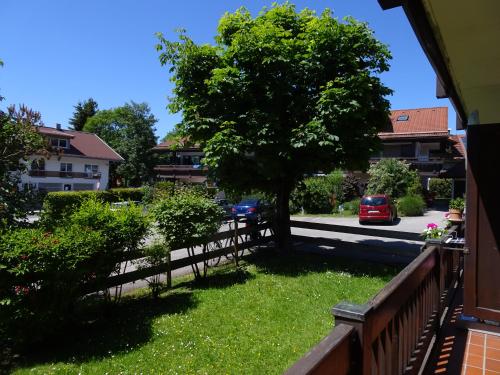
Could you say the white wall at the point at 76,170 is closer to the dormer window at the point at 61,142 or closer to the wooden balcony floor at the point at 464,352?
the dormer window at the point at 61,142

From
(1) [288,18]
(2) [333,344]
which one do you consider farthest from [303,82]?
(2) [333,344]

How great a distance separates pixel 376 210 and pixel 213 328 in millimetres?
16918

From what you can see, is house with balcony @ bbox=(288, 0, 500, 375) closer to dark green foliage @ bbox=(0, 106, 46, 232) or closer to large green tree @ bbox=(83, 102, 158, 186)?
dark green foliage @ bbox=(0, 106, 46, 232)

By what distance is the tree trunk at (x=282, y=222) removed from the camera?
39.6 ft

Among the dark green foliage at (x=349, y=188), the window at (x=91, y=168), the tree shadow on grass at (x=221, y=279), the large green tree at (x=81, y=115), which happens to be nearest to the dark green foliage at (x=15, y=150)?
the tree shadow on grass at (x=221, y=279)

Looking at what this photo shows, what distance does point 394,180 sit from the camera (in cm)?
2748

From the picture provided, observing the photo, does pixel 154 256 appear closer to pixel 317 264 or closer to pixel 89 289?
pixel 89 289

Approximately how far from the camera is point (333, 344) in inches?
68.6

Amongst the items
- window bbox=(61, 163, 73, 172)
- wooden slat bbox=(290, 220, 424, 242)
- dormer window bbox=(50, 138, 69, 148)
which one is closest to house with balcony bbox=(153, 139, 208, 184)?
window bbox=(61, 163, 73, 172)

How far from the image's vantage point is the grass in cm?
475

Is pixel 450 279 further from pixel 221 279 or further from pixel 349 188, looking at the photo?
pixel 349 188

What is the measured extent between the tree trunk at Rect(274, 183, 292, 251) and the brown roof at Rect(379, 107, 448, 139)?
2439cm

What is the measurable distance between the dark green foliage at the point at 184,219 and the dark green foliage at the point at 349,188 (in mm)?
22672

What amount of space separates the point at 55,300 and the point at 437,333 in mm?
5295
